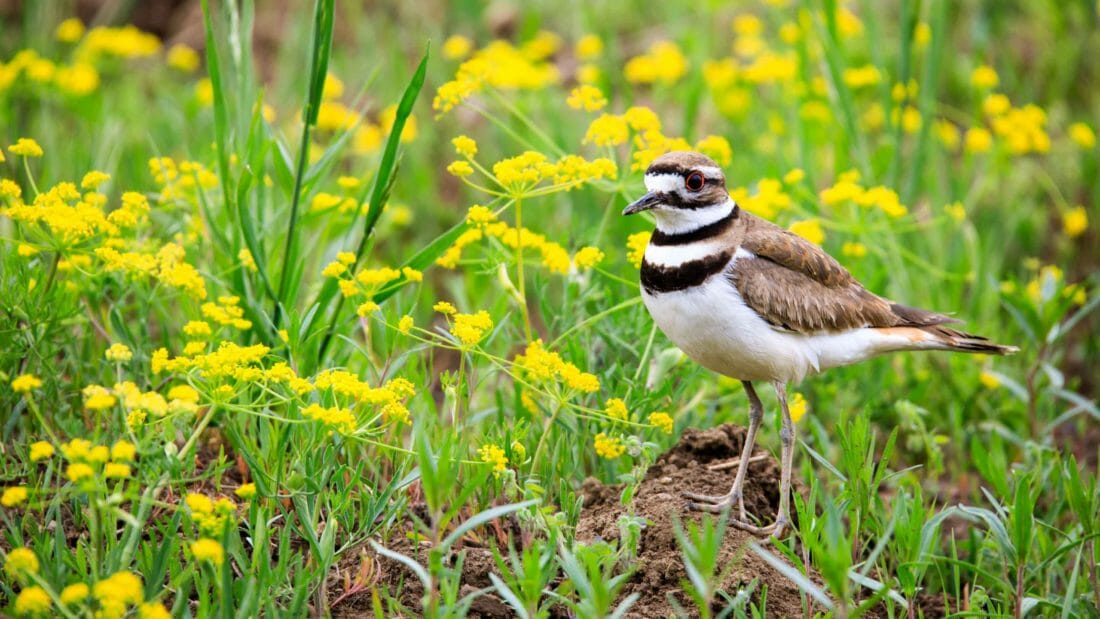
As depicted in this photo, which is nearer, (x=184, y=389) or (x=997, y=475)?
(x=184, y=389)

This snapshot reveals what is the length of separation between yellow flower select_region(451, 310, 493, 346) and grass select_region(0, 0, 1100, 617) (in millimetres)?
20

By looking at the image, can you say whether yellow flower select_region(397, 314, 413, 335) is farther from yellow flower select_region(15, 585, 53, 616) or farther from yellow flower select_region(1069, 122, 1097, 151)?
yellow flower select_region(1069, 122, 1097, 151)

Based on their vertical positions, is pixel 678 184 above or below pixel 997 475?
above

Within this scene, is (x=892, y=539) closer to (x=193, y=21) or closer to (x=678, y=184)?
(x=678, y=184)

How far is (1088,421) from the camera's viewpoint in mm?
5277

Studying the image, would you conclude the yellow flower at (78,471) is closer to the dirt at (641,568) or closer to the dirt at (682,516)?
the dirt at (641,568)

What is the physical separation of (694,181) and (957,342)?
47.0 inches

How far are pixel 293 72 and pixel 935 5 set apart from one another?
163 inches

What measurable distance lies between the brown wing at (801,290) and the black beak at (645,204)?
0.34m

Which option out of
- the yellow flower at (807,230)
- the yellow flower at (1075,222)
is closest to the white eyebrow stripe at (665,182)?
the yellow flower at (807,230)

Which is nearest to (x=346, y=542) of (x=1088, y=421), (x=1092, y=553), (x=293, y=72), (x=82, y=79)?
(x=1092, y=553)

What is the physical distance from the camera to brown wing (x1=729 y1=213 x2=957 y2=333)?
12.3 feet

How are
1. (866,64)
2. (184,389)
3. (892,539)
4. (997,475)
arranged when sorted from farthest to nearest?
1. (866,64)
2. (892,539)
3. (997,475)
4. (184,389)

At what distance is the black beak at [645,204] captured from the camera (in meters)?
3.69
